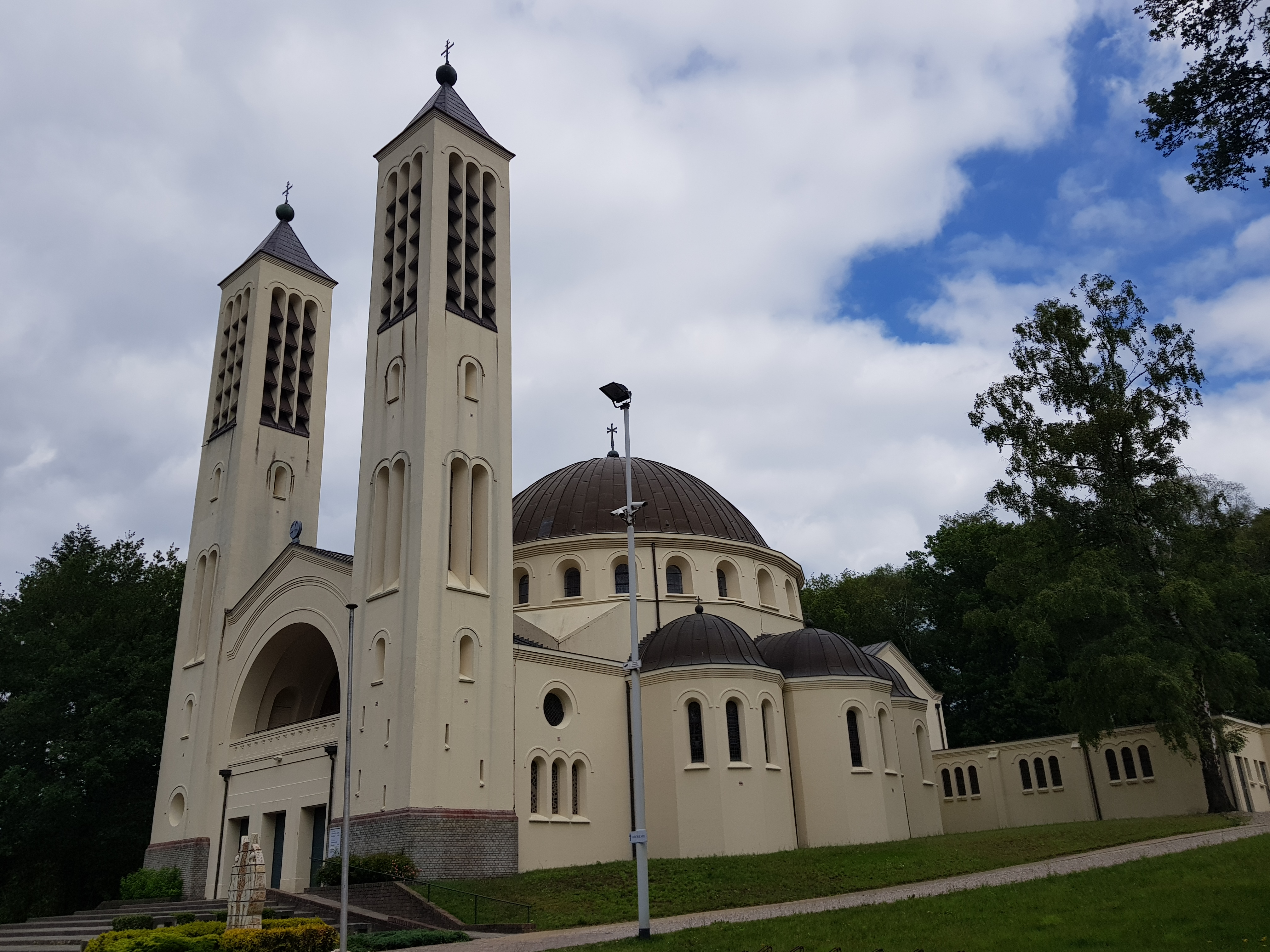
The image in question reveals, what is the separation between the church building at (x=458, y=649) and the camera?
84.3 ft

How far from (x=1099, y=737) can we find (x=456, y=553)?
19841mm

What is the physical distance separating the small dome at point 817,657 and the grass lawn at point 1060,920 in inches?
578

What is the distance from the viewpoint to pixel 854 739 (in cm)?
3059

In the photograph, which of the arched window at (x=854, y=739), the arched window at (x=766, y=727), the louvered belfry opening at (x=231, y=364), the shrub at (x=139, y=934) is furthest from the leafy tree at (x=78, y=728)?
the arched window at (x=854, y=739)

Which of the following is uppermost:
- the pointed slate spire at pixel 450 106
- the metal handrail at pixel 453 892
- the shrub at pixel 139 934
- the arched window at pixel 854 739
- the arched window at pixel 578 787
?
the pointed slate spire at pixel 450 106

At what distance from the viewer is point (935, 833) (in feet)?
108

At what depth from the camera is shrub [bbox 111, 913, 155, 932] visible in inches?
869

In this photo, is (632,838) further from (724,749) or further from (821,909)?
(724,749)

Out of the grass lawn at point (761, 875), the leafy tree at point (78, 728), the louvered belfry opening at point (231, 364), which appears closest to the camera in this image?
the grass lawn at point (761, 875)

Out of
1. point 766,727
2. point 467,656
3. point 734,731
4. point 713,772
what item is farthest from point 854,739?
point 467,656

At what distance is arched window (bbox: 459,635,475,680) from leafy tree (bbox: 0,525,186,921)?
1641cm

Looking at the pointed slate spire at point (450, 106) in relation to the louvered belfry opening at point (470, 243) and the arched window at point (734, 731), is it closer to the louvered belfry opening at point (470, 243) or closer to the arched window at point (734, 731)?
the louvered belfry opening at point (470, 243)

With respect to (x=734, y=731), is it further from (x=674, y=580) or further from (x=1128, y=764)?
(x=1128, y=764)

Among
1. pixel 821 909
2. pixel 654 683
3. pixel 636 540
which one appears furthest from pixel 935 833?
pixel 821 909
